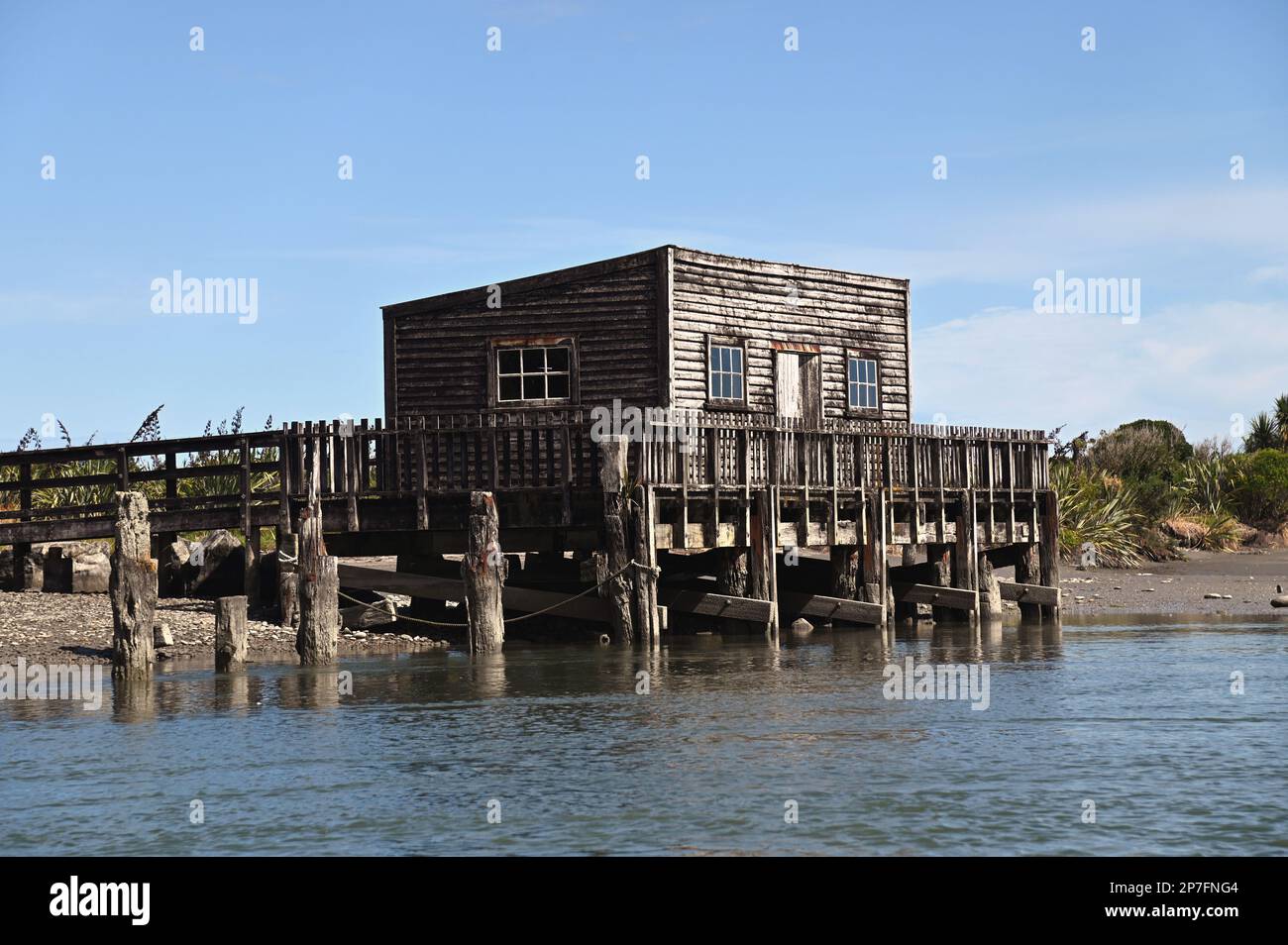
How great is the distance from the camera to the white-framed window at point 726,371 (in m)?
26.8

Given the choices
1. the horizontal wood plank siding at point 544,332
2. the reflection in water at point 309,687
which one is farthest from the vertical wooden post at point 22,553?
the reflection in water at point 309,687

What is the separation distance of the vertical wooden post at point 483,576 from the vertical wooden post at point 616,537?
1.65 metres

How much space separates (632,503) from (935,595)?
8.00 meters

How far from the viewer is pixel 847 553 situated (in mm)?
27000

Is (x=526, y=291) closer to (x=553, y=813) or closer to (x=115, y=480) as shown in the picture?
(x=115, y=480)

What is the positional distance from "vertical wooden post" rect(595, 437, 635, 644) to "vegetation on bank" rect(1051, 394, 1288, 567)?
757 inches

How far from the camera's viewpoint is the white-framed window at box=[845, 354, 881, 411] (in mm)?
28844

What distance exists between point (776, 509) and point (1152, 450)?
30.4 metres

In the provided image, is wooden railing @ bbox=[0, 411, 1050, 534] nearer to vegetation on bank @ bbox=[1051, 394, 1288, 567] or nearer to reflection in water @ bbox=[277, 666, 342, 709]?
reflection in water @ bbox=[277, 666, 342, 709]

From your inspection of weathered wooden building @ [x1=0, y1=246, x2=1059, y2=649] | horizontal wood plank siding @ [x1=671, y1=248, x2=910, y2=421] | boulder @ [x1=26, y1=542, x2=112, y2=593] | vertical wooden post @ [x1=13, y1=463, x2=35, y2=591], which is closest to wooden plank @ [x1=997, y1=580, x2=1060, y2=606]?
weathered wooden building @ [x1=0, y1=246, x2=1059, y2=649]

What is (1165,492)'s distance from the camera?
44.4 metres

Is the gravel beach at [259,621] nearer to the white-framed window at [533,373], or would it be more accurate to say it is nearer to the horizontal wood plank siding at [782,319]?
the white-framed window at [533,373]

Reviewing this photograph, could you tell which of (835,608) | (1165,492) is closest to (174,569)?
(835,608)

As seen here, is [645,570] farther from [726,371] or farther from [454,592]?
[726,371]
